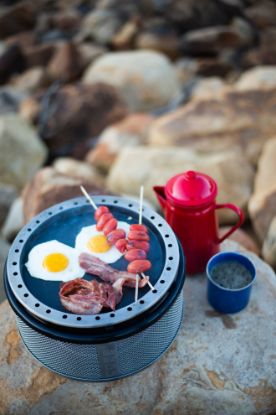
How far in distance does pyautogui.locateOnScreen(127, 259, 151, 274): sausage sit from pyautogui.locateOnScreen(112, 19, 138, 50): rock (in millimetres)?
9185

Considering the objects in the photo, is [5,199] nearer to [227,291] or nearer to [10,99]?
[10,99]

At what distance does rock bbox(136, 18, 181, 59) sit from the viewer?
10695 mm

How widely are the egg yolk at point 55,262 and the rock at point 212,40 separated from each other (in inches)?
344

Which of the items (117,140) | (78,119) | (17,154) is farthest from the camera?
(78,119)

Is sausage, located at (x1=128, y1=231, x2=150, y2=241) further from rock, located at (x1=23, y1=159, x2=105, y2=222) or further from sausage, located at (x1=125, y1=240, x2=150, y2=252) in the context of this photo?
rock, located at (x1=23, y1=159, x2=105, y2=222)

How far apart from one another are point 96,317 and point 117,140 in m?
4.72

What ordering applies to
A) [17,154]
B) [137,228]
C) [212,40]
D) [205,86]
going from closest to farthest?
[137,228], [17,154], [205,86], [212,40]

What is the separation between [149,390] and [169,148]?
3422 millimetres

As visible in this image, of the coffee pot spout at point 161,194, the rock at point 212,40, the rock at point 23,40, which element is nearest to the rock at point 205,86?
the rock at point 212,40

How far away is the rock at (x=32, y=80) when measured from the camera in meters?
9.73

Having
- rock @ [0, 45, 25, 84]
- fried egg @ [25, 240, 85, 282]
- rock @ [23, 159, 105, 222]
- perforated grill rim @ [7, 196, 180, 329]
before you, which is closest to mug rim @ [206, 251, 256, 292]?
perforated grill rim @ [7, 196, 180, 329]


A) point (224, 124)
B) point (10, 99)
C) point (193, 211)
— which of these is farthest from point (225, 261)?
point (10, 99)

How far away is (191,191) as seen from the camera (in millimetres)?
3113

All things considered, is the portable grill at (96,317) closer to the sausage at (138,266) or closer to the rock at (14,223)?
the sausage at (138,266)
